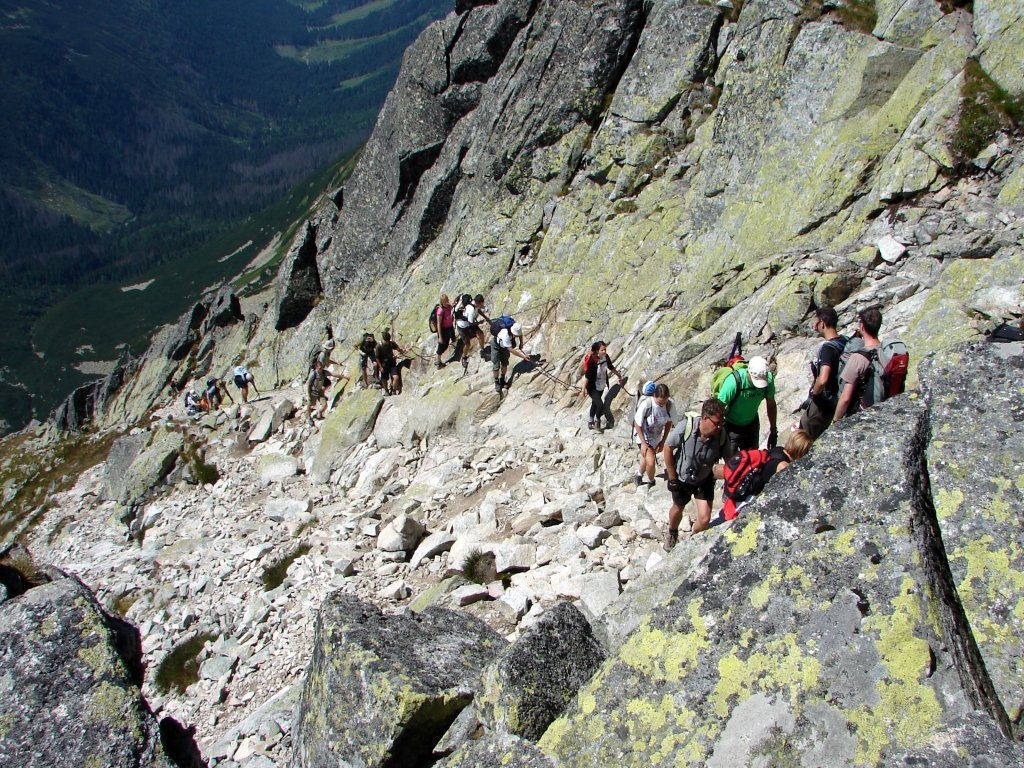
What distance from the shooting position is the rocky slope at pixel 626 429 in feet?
15.0

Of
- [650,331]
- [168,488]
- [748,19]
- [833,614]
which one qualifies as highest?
[748,19]

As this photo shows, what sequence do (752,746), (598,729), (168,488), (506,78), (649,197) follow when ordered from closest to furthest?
(752,746), (598,729), (649,197), (506,78), (168,488)

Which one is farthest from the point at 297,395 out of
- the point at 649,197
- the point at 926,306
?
the point at 926,306

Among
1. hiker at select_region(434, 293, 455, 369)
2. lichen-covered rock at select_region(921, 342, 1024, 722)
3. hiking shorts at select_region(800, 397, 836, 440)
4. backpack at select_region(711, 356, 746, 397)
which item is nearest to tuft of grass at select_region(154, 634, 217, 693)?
hiker at select_region(434, 293, 455, 369)

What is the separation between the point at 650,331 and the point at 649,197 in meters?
6.29

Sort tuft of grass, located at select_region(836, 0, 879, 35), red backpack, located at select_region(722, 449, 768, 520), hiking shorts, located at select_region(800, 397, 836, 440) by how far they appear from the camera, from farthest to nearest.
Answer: tuft of grass, located at select_region(836, 0, 879, 35), hiking shorts, located at select_region(800, 397, 836, 440), red backpack, located at select_region(722, 449, 768, 520)

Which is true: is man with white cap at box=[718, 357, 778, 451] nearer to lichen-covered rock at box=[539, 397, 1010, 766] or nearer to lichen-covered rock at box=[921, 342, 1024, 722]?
lichen-covered rock at box=[921, 342, 1024, 722]

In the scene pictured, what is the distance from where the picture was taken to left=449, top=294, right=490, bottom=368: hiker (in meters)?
25.0

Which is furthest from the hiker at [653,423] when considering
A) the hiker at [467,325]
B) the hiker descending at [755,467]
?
the hiker at [467,325]

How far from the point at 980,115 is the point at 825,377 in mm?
9617

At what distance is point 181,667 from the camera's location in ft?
54.1

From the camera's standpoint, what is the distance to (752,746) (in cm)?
432

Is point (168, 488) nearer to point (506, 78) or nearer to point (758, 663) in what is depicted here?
point (506, 78)

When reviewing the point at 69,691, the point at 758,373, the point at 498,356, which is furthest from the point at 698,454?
the point at 498,356
